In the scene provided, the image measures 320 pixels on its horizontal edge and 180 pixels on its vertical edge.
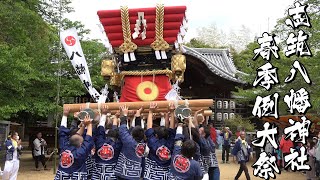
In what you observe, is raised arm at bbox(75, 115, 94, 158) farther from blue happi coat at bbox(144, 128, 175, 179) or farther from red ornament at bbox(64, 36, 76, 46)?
red ornament at bbox(64, 36, 76, 46)

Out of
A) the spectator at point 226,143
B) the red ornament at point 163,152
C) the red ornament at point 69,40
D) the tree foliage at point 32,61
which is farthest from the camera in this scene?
the spectator at point 226,143

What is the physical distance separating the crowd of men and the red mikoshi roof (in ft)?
9.75

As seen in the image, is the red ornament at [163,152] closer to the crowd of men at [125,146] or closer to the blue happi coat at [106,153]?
the crowd of men at [125,146]

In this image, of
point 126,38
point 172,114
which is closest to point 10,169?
point 126,38

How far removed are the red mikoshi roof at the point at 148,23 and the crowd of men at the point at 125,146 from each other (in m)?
2.97

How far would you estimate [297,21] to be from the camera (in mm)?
8375

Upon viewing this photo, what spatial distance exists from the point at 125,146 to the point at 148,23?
148 inches

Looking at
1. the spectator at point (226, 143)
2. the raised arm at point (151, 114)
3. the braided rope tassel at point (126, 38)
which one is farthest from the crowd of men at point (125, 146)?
the spectator at point (226, 143)

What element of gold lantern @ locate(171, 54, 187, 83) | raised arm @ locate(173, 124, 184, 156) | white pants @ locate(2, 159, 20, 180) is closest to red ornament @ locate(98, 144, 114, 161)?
raised arm @ locate(173, 124, 184, 156)

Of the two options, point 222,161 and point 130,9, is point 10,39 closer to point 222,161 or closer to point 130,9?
point 130,9

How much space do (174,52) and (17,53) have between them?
15.4ft

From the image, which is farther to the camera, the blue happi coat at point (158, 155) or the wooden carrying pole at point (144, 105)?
the wooden carrying pole at point (144, 105)

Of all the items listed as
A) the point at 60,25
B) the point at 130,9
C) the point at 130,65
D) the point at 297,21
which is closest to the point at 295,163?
the point at 297,21

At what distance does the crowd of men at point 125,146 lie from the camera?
16.0ft
